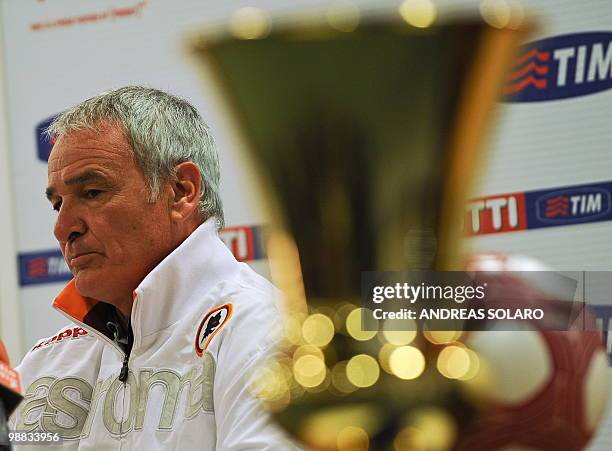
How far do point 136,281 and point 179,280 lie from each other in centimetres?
7

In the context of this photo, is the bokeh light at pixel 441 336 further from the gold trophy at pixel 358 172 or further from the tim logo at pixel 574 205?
the tim logo at pixel 574 205

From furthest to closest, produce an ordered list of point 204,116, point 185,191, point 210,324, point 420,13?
point 204,116 → point 185,191 → point 210,324 → point 420,13

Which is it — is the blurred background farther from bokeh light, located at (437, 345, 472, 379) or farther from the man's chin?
bokeh light, located at (437, 345, 472, 379)

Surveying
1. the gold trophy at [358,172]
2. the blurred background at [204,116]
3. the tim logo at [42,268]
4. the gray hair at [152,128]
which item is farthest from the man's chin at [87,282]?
the tim logo at [42,268]

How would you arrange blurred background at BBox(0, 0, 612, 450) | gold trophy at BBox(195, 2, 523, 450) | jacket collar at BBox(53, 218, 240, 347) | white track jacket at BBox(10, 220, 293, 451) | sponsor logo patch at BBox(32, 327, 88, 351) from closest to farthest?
gold trophy at BBox(195, 2, 523, 450), white track jacket at BBox(10, 220, 293, 451), jacket collar at BBox(53, 218, 240, 347), sponsor logo patch at BBox(32, 327, 88, 351), blurred background at BBox(0, 0, 612, 450)

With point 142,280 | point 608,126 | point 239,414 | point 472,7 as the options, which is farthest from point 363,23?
point 608,126

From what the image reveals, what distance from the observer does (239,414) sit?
0.96m

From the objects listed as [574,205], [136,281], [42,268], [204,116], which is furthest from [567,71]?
[42,268]

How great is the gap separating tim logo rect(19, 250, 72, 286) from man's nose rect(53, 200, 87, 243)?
1.31 m

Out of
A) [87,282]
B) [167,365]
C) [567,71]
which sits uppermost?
[567,71]

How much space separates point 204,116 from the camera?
2.16m

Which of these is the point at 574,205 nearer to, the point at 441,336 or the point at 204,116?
the point at 204,116

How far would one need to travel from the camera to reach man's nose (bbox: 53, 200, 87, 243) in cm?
119

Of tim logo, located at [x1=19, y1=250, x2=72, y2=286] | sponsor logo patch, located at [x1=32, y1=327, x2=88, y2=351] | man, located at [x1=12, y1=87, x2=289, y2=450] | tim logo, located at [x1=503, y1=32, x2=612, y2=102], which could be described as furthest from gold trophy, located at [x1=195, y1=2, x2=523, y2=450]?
tim logo, located at [x1=19, y1=250, x2=72, y2=286]
